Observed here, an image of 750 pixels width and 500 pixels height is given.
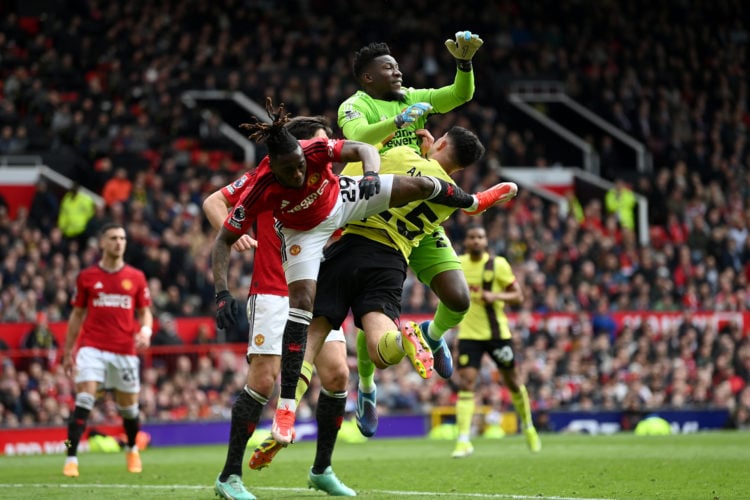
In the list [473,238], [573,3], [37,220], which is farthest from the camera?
[573,3]

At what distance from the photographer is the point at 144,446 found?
1980 centimetres

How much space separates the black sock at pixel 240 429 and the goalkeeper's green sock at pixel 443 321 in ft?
6.71

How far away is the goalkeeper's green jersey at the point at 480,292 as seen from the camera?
16359mm

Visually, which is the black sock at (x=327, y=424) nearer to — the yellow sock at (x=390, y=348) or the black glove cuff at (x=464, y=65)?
the yellow sock at (x=390, y=348)

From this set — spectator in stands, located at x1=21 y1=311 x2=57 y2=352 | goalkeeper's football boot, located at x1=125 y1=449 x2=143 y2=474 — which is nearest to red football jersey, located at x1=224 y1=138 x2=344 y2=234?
goalkeeper's football boot, located at x1=125 y1=449 x2=143 y2=474

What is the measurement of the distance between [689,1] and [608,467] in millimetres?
28213

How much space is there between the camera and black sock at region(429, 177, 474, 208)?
9398mm

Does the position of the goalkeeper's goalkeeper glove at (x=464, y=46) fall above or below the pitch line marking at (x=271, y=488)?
above

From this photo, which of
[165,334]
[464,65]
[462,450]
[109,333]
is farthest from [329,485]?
[165,334]

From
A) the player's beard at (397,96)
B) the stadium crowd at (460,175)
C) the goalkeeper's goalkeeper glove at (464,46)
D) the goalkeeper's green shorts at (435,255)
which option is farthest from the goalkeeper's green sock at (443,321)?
the stadium crowd at (460,175)

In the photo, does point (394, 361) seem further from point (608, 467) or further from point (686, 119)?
point (686, 119)

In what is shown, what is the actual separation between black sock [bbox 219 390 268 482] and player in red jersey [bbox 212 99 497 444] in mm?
301

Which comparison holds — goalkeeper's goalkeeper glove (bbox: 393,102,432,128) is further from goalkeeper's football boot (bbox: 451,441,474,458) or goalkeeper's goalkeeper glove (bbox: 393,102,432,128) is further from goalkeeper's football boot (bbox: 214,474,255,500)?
goalkeeper's football boot (bbox: 451,441,474,458)

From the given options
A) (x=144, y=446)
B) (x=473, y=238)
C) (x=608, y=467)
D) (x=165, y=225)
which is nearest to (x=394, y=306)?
(x=608, y=467)
